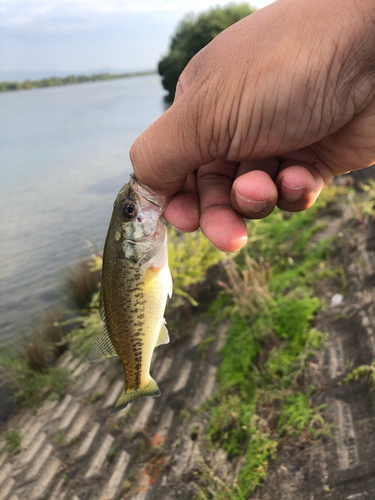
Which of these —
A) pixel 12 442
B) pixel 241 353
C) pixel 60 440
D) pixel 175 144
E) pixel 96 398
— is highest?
pixel 175 144

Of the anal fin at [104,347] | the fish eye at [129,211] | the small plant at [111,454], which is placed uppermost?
the fish eye at [129,211]

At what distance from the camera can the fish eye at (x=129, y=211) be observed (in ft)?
7.39

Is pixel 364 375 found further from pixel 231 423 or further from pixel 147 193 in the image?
pixel 147 193

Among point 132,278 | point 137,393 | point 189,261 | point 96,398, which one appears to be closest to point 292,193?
point 132,278

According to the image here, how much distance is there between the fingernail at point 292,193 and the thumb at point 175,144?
494 millimetres

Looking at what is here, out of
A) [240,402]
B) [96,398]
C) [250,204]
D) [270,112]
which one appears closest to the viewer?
[270,112]

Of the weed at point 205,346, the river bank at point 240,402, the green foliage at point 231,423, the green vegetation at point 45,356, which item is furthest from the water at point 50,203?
the green foliage at point 231,423

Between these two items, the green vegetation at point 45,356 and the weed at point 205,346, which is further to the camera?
the green vegetation at point 45,356

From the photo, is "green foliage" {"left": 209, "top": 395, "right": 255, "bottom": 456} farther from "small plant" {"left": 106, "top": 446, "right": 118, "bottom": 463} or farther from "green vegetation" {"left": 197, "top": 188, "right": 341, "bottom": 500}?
"small plant" {"left": 106, "top": 446, "right": 118, "bottom": 463}

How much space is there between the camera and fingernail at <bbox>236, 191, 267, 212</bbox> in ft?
6.48

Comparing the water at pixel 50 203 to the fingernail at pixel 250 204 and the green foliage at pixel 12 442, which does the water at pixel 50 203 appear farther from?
the fingernail at pixel 250 204

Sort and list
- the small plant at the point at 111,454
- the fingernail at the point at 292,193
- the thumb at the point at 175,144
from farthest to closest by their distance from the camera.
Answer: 1. the small plant at the point at 111,454
2. the fingernail at the point at 292,193
3. the thumb at the point at 175,144

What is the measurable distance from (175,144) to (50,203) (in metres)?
14.4

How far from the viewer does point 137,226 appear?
226cm
